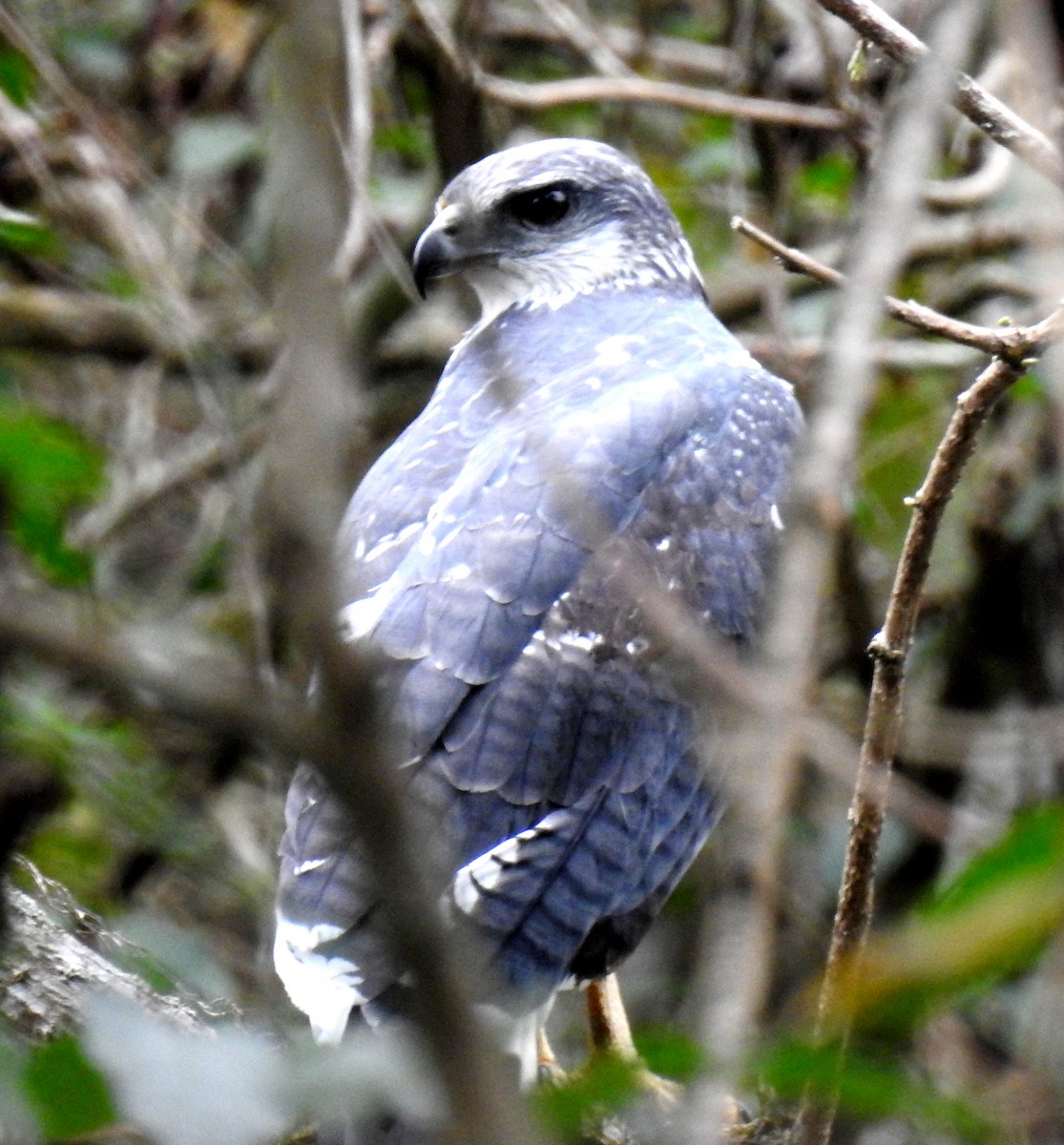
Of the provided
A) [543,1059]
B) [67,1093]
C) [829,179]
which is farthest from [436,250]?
[67,1093]

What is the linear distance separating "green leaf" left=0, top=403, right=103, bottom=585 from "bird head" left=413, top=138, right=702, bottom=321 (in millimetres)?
1396

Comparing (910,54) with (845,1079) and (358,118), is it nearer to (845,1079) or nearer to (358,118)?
(845,1079)

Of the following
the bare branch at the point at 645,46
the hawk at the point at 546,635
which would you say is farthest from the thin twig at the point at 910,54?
the bare branch at the point at 645,46

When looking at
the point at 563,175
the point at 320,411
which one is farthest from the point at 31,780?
the point at 563,175

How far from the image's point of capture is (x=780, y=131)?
535 cm

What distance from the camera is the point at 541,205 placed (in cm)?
421

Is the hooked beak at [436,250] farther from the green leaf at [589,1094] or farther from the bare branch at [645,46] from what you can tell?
the green leaf at [589,1094]

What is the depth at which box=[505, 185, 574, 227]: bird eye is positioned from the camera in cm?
417

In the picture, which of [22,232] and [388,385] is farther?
[388,385]

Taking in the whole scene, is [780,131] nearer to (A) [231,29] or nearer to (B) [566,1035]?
(A) [231,29]

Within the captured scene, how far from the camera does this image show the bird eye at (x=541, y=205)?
13.7 feet

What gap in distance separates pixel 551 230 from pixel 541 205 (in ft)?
0.22

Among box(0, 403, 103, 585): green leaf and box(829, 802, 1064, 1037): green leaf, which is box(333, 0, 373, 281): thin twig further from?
box(829, 802, 1064, 1037): green leaf

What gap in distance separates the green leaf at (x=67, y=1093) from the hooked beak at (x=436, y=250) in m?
2.98
